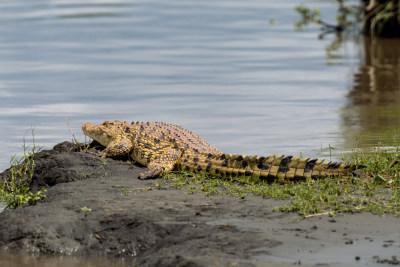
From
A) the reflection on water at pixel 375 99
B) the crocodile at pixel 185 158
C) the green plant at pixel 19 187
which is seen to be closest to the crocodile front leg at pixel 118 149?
the crocodile at pixel 185 158

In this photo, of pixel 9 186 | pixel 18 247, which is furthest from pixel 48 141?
pixel 18 247

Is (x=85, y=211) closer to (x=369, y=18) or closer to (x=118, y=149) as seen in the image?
(x=118, y=149)

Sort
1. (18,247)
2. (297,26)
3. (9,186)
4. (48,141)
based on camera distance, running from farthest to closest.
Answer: (297,26)
(48,141)
(9,186)
(18,247)

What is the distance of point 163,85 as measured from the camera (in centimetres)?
1791

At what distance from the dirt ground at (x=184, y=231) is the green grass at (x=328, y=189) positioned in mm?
142

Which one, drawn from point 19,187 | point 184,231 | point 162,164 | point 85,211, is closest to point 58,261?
point 85,211

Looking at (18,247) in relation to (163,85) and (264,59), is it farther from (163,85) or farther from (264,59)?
(264,59)

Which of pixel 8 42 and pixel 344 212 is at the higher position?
pixel 8 42

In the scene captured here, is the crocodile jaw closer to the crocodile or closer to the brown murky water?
the crocodile

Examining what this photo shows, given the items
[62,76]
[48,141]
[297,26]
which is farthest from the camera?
[297,26]

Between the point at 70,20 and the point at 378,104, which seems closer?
the point at 378,104

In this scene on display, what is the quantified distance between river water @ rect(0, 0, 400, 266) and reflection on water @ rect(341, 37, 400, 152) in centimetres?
3

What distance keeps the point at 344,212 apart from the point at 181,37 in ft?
63.9

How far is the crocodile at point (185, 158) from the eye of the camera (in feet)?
27.5
